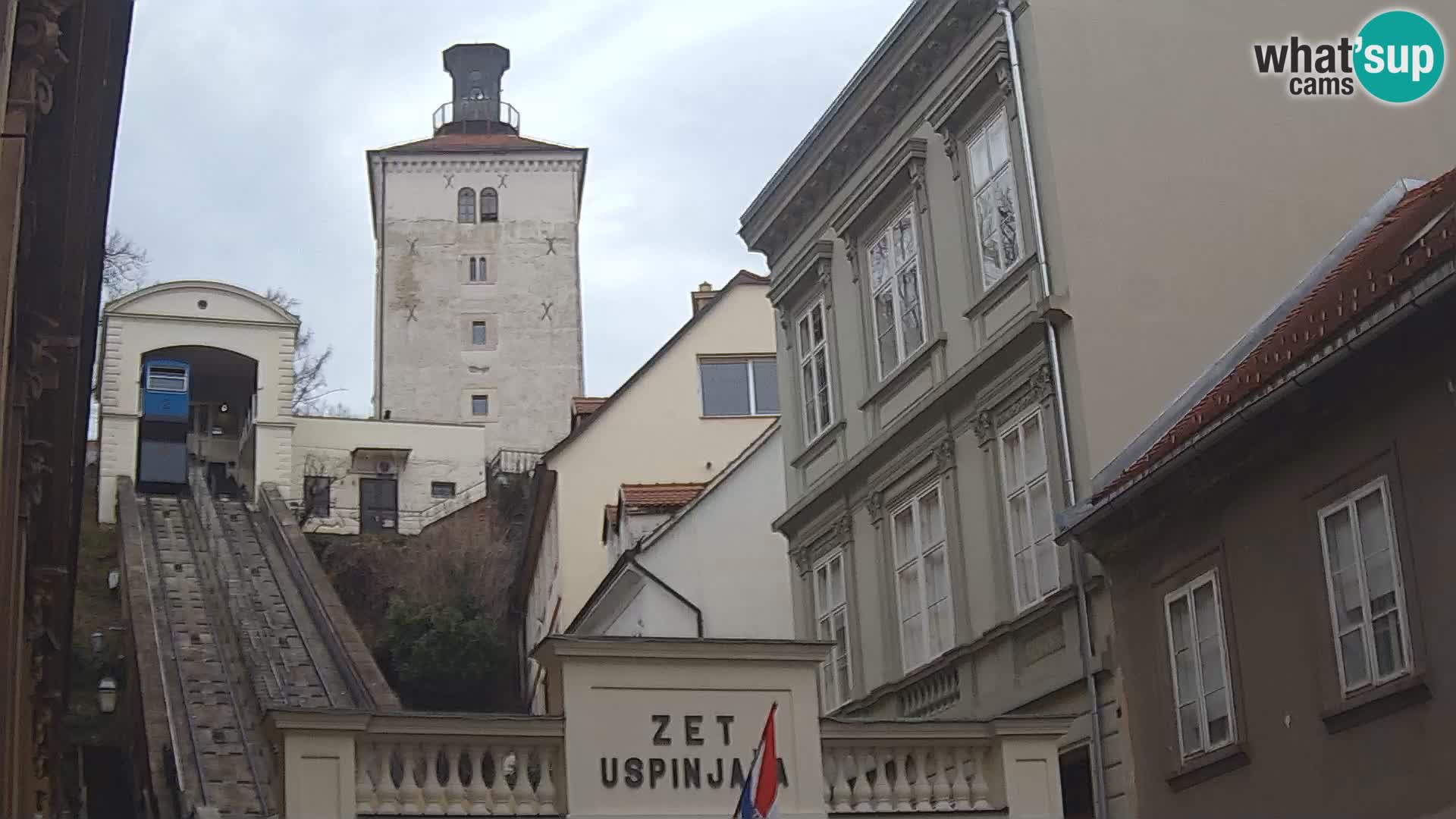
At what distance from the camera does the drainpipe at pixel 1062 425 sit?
18.0 metres

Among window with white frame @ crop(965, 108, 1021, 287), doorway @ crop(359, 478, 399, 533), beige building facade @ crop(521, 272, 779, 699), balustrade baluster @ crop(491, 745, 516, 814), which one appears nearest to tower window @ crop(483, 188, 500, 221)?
doorway @ crop(359, 478, 399, 533)

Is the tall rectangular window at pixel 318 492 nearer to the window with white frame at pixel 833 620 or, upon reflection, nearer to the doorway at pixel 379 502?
the doorway at pixel 379 502

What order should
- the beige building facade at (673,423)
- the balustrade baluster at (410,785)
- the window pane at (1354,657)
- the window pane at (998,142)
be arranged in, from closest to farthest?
the balustrade baluster at (410,785) < the window pane at (1354,657) < the window pane at (998,142) < the beige building facade at (673,423)

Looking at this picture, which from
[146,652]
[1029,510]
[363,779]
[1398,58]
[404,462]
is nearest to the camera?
[363,779]

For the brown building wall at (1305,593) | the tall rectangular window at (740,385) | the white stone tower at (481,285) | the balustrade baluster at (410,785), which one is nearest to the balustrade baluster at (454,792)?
the balustrade baluster at (410,785)

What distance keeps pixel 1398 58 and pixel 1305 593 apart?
7.09m

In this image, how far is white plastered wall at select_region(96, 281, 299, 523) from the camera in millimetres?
58562

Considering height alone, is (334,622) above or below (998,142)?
below

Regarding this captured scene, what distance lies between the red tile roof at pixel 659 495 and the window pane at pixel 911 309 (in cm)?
1146

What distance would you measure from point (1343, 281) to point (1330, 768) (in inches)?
167

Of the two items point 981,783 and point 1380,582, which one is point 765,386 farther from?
point 1380,582

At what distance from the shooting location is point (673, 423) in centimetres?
3962

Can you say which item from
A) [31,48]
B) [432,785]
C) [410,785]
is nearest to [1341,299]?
[432,785]

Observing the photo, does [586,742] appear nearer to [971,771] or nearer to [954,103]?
[971,771]
